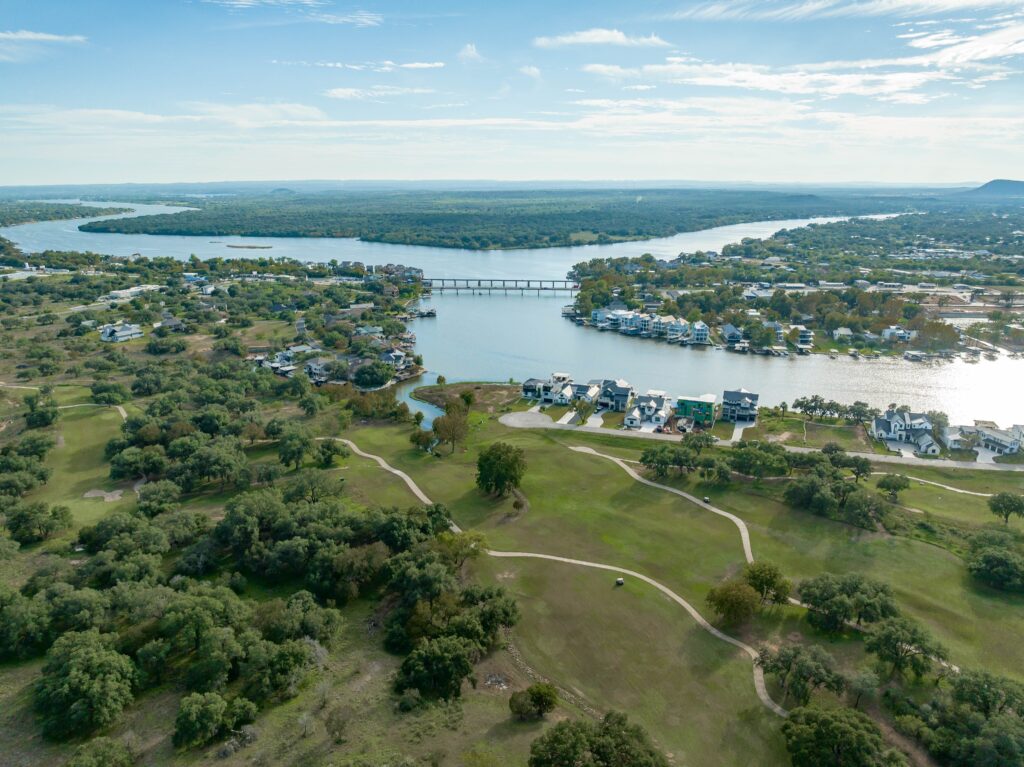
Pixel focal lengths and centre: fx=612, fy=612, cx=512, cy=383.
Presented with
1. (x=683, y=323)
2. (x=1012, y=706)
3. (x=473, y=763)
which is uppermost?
(x=683, y=323)

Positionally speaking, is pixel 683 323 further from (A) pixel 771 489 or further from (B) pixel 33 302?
(B) pixel 33 302

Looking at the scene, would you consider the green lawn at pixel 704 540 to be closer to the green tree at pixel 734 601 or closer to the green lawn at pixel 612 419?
the green tree at pixel 734 601

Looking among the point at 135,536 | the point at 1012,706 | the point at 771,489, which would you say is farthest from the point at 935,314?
the point at 135,536

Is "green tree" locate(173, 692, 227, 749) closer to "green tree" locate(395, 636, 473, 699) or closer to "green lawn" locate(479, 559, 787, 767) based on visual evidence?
"green tree" locate(395, 636, 473, 699)

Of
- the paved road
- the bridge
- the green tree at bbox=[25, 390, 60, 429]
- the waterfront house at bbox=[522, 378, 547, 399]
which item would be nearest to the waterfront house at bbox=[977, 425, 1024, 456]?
the paved road

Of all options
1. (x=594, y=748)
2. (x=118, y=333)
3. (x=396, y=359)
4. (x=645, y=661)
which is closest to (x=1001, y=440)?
(x=645, y=661)

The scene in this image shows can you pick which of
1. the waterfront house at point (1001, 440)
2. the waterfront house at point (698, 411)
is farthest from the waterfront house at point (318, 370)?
the waterfront house at point (1001, 440)
